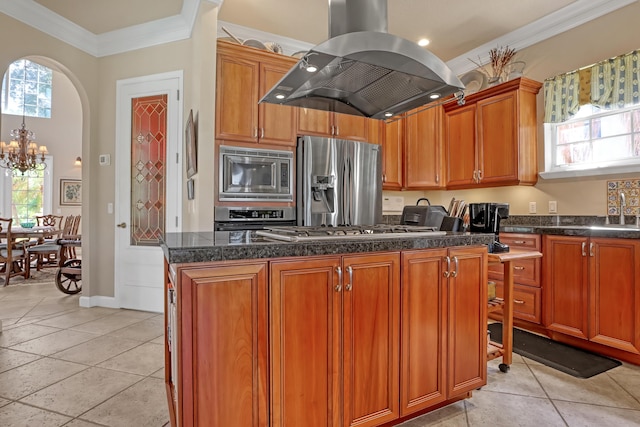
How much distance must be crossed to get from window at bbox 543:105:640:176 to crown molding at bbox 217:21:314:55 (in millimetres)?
2709

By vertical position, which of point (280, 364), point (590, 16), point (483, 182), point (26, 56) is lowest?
point (280, 364)

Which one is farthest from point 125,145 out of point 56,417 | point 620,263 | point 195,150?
point 620,263

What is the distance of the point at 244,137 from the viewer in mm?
3018

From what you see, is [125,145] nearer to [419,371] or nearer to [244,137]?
[244,137]

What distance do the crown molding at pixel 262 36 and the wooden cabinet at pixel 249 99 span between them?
67cm

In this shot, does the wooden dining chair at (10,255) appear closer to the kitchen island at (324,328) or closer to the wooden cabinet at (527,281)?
the kitchen island at (324,328)

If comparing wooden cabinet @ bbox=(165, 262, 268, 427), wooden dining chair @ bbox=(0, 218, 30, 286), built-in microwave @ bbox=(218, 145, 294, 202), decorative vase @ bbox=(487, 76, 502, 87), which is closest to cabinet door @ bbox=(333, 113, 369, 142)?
built-in microwave @ bbox=(218, 145, 294, 202)

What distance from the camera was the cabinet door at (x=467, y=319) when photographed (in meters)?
1.67

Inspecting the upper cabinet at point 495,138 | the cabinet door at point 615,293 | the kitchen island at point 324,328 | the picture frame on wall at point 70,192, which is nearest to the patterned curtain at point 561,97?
the upper cabinet at point 495,138

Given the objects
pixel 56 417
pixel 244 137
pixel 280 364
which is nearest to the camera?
pixel 280 364

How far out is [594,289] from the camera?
249 centimetres

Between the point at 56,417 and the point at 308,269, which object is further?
the point at 56,417

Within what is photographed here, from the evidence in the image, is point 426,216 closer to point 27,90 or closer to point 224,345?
point 224,345

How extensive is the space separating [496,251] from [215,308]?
1.78 metres
